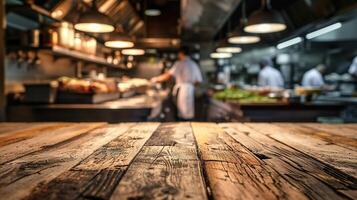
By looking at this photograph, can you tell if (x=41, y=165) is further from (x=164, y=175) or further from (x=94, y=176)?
→ (x=164, y=175)

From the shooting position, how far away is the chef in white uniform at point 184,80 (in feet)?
20.8

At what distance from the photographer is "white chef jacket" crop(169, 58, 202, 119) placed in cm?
635

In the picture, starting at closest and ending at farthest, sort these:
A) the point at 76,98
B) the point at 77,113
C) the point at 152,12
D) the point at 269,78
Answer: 1. the point at 77,113
2. the point at 76,98
3. the point at 152,12
4. the point at 269,78

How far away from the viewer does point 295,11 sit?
605cm

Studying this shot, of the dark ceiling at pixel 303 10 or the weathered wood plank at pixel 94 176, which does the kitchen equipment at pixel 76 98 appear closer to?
the dark ceiling at pixel 303 10

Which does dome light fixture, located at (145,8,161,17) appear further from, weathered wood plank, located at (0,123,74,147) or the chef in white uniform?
weathered wood plank, located at (0,123,74,147)

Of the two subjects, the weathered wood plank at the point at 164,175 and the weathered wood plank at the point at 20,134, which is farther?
the weathered wood plank at the point at 20,134

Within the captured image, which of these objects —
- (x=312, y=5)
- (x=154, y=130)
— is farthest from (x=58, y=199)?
(x=312, y=5)

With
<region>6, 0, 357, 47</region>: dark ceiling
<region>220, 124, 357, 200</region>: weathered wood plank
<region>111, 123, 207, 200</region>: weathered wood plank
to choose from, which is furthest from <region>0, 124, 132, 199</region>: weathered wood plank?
<region>6, 0, 357, 47</region>: dark ceiling

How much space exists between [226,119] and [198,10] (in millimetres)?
1680

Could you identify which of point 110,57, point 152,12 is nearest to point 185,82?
point 110,57

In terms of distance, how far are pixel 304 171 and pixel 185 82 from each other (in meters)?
5.49

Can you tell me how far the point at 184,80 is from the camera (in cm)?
643

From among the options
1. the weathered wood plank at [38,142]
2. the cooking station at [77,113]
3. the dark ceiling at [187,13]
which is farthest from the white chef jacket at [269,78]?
the weathered wood plank at [38,142]
